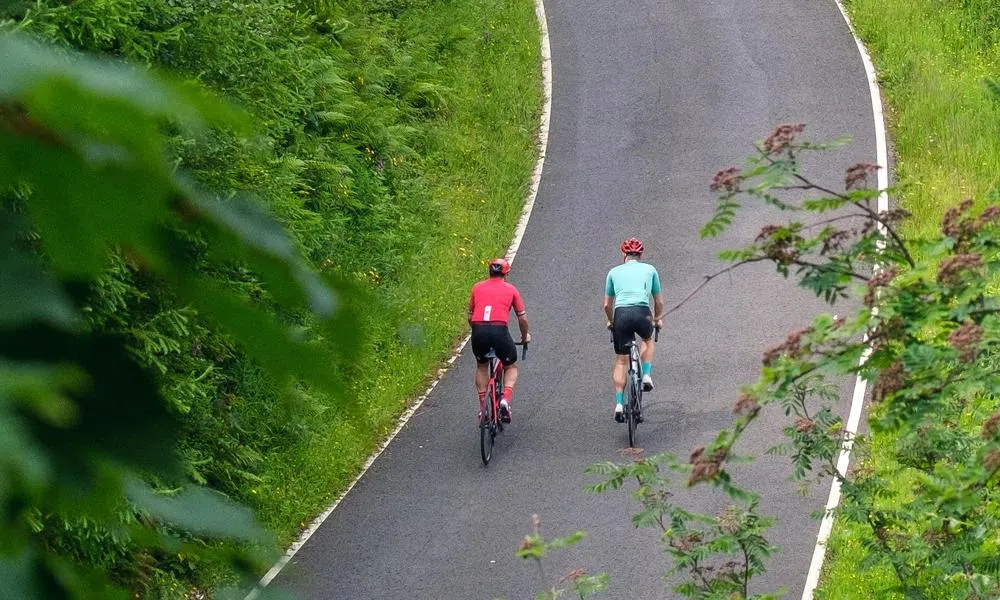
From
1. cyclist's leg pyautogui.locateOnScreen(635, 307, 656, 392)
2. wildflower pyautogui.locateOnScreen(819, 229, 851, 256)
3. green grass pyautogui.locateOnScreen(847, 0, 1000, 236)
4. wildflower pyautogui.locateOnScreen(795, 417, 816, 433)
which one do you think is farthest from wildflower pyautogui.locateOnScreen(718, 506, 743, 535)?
green grass pyautogui.locateOnScreen(847, 0, 1000, 236)

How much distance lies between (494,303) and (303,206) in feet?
6.61

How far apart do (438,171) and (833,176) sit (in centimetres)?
553

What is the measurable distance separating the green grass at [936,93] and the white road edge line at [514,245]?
494 centimetres

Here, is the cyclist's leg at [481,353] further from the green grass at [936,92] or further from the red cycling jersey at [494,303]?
the green grass at [936,92]

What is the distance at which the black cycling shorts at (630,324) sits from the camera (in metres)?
11.5

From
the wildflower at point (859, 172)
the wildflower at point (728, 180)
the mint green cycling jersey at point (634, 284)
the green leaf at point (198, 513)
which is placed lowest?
the mint green cycling jersey at point (634, 284)

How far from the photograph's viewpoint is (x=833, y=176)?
18.0 meters

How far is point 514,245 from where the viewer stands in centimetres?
1662

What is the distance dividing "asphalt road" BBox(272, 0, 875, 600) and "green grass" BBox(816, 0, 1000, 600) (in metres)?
0.59

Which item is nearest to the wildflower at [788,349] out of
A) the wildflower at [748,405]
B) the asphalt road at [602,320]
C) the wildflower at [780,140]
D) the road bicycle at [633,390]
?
the wildflower at [748,405]

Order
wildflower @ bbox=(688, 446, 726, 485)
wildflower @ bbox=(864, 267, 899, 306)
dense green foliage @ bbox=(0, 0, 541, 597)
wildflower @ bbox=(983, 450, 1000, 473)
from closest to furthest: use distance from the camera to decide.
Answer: dense green foliage @ bbox=(0, 0, 541, 597) < wildflower @ bbox=(983, 450, 1000, 473) < wildflower @ bbox=(688, 446, 726, 485) < wildflower @ bbox=(864, 267, 899, 306)

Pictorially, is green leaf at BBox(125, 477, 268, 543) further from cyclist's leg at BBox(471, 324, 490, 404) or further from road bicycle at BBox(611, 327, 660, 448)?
road bicycle at BBox(611, 327, 660, 448)

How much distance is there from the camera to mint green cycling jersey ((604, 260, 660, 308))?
11484 millimetres

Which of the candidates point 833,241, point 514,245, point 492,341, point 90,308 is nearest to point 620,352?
point 492,341
